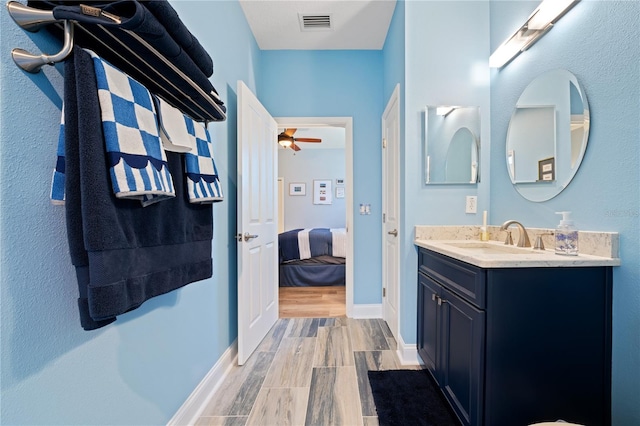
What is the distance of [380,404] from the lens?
1521 millimetres

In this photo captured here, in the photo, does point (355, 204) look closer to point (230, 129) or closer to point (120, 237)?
point (230, 129)

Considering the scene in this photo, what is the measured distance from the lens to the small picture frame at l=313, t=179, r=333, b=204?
6.49m

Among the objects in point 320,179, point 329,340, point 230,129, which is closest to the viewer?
point 230,129

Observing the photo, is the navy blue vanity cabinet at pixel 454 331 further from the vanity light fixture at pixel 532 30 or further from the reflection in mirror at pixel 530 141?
the vanity light fixture at pixel 532 30

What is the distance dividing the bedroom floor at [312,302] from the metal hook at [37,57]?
105 inches

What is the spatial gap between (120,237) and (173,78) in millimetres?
622

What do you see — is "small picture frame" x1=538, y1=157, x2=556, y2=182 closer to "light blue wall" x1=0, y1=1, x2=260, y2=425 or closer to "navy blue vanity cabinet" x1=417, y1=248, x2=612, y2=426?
"navy blue vanity cabinet" x1=417, y1=248, x2=612, y2=426

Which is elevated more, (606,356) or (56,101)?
(56,101)

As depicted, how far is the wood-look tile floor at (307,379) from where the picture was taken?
145 centimetres

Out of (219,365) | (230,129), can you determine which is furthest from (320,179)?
(219,365)

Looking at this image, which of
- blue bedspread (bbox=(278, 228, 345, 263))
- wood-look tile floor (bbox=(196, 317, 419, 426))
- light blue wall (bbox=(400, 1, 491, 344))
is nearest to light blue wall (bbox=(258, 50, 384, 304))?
wood-look tile floor (bbox=(196, 317, 419, 426))

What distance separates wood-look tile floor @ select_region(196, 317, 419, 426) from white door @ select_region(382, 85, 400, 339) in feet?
0.90

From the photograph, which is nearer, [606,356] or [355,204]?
[606,356]

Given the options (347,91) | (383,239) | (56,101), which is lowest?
(383,239)
